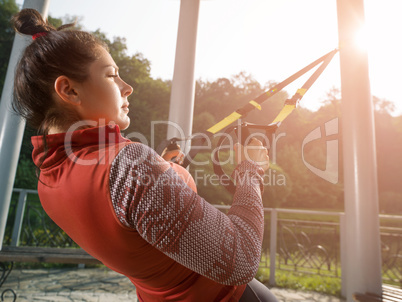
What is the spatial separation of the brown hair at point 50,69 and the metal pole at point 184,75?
111 centimetres

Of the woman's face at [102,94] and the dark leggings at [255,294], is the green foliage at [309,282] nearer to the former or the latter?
the dark leggings at [255,294]

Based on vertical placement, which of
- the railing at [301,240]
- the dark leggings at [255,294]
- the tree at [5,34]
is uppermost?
the tree at [5,34]

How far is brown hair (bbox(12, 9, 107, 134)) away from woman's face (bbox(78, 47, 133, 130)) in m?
0.02

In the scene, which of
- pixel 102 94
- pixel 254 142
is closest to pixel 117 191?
pixel 102 94

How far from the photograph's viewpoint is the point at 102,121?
0.68 meters

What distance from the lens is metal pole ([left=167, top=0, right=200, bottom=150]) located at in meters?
1.85

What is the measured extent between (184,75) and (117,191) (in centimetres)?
157

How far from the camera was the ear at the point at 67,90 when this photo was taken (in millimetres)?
633

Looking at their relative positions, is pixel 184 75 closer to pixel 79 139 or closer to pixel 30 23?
pixel 30 23

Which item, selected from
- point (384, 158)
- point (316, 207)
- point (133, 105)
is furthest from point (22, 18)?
point (384, 158)

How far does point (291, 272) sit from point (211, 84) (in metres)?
5.18

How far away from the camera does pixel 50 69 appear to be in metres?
0.66

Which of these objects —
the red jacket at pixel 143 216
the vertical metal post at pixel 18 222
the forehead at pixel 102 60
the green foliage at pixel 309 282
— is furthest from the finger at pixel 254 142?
the vertical metal post at pixel 18 222

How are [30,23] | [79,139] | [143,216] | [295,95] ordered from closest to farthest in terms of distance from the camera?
[143,216] < [79,139] < [30,23] < [295,95]
